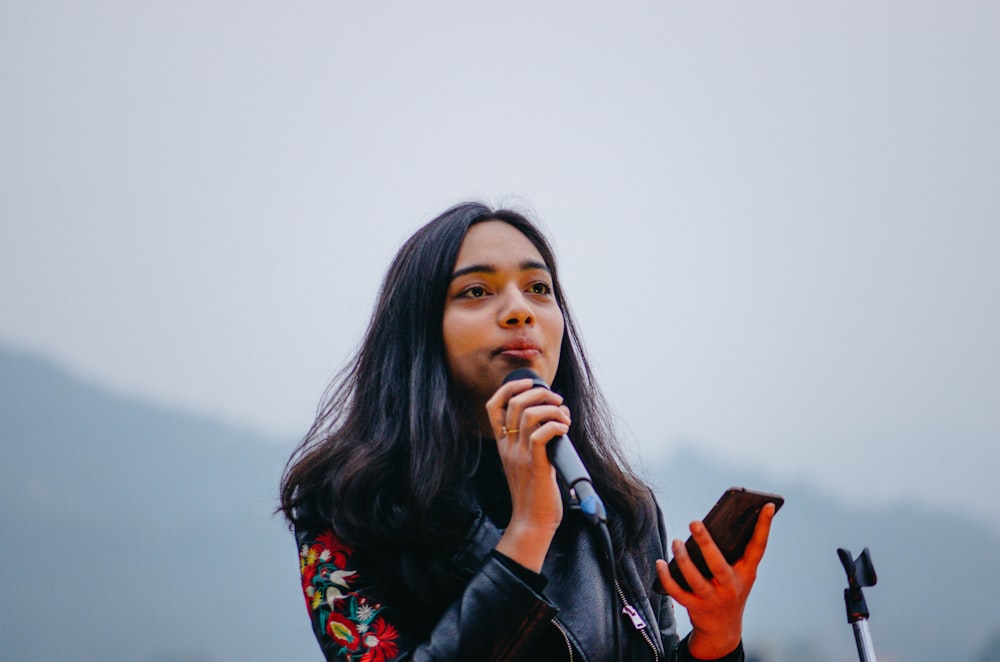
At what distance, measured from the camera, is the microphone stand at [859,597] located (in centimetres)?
112

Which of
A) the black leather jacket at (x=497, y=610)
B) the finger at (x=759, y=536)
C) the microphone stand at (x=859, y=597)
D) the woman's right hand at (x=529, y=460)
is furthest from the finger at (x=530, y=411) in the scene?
the microphone stand at (x=859, y=597)

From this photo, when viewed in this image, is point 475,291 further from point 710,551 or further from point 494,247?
point 710,551

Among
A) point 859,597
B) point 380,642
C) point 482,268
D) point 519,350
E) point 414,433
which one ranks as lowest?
point 380,642

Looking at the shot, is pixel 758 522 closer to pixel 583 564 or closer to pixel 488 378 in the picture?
pixel 583 564

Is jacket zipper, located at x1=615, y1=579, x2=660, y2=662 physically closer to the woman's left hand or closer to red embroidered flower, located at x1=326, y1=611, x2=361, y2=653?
the woman's left hand

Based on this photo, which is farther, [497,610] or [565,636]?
[565,636]

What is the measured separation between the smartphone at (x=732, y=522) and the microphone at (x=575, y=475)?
17 cm

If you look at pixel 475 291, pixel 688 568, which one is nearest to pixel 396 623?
pixel 688 568

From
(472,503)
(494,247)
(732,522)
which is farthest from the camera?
(494,247)

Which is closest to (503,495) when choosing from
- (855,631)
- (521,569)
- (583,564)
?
(583,564)

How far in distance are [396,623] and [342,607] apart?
0.23 feet

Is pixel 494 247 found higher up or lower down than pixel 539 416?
higher up

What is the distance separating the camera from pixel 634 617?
49.3 inches

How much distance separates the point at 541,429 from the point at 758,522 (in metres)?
0.30
